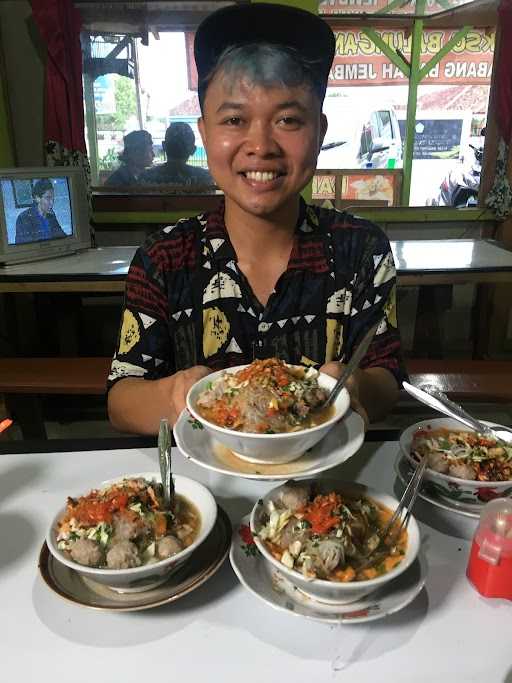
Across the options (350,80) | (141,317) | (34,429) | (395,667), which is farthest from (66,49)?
(395,667)

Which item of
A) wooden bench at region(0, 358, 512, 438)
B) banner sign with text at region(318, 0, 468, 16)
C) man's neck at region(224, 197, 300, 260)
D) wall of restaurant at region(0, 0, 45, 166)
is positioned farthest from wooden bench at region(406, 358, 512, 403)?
wall of restaurant at region(0, 0, 45, 166)

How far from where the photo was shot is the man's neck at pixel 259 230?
1515mm

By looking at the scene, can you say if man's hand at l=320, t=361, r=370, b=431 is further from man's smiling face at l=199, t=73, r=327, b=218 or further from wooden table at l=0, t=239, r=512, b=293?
wooden table at l=0, t=239, r=512, b=293

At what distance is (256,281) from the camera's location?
5.08 ft

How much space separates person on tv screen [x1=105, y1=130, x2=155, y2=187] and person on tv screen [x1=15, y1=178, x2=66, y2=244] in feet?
5.42

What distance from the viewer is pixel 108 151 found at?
501 centimetres

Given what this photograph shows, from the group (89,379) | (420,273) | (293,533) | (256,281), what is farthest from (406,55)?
(293,533)

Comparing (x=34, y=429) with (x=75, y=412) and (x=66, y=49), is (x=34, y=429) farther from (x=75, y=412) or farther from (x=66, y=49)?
(x=66, y=49)

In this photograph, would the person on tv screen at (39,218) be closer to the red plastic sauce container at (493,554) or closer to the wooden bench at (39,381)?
the wooden bench at (39,381)

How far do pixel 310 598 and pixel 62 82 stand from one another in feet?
Answer: 14.9

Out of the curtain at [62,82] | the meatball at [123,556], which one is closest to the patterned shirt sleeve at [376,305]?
the meatball at [123,556]

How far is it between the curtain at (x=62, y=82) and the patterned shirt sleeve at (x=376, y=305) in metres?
3.51

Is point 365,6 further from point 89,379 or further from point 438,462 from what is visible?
point 438,462

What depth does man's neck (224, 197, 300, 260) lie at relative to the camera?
1.51 metres
